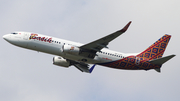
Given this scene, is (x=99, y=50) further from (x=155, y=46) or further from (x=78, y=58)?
(x=155, y=46)

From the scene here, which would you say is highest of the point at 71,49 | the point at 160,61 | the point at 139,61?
the point at 71,49

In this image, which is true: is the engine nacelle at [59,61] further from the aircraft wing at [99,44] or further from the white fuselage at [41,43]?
the aircraft wing at [99,44]

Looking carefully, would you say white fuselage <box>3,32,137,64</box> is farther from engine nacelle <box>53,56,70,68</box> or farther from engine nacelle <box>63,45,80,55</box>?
engine nacelle <box>53,56,70,68</box>

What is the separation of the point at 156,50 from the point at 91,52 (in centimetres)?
1272

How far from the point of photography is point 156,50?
50.9 metres

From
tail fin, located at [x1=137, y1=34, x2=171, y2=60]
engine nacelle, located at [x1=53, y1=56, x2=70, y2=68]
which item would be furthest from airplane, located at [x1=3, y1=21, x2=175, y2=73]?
engine nacelle, located at [x1=53, y1=56, x2=70, y2=68]

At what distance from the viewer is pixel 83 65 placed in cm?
5491

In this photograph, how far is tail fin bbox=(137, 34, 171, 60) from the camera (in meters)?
50.0

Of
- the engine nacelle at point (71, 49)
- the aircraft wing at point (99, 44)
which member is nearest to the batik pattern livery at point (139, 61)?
the aircraft wing at point (99, 44)

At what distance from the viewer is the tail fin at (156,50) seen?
49953 millimetres

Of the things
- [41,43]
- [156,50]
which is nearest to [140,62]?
[156,50]

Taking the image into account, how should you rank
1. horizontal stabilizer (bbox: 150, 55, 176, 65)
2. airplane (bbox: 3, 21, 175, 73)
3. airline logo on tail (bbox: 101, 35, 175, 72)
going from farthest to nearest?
1. airline logo on tail (bbox: 101, 35, 175, 72)
2. horizontal stabilizer (bbox: 150, 55, 176, 65)
3. airplane (bbox: 3, 21, 175, 73)

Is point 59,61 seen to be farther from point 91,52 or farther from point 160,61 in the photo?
point 160,61

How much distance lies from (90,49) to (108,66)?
5.09m
